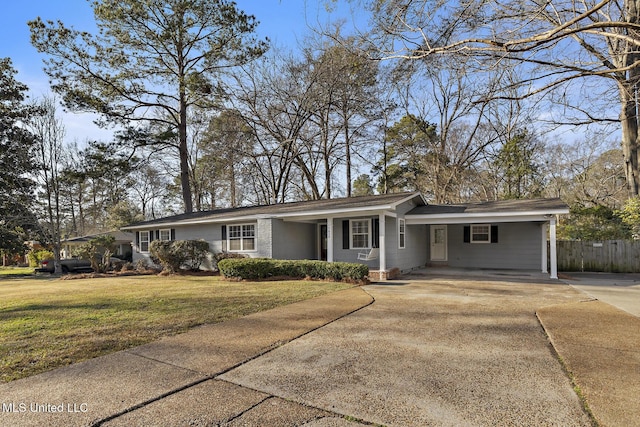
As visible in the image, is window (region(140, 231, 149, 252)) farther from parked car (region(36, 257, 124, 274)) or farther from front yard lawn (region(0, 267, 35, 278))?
front yard lawn (region(0, 267, 35, 278))

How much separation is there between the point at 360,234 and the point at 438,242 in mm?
4170

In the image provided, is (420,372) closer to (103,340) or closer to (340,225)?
(103,340)

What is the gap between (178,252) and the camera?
14258 mm

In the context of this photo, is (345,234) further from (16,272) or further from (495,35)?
(16,272)

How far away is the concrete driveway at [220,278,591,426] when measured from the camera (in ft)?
9.15

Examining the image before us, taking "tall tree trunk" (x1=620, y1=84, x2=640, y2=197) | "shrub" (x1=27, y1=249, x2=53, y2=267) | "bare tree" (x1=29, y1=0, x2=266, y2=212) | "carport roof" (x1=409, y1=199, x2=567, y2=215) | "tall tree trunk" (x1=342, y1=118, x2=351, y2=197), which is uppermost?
"bare tree" (x1=29, y1=0, x2=266, y2=212)

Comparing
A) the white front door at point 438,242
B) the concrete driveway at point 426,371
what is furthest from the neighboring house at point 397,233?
the concrete driveway at point 426,371

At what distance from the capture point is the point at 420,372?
3582mm

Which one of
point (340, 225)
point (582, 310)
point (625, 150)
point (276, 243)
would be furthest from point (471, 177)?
point (582, 310)

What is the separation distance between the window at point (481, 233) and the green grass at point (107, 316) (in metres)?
7.22

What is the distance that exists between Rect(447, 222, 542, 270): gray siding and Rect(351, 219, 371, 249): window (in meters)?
4.17

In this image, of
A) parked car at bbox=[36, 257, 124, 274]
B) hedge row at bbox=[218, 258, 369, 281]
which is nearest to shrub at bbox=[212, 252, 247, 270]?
hedge row at bbox=[218, 258, 369, 281]

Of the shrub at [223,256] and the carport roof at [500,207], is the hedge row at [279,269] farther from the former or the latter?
the carport roof at [500,207]

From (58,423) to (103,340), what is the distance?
228cm
